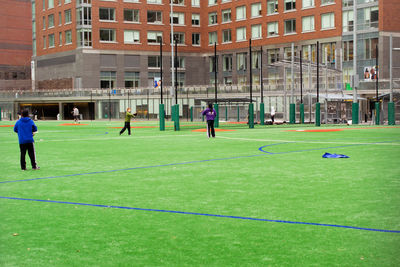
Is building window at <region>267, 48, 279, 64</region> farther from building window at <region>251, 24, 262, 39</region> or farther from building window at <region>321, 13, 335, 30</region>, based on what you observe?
building window at <region>321, 13, 335, 30</region>

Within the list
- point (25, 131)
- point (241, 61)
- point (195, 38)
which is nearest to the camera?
point (25, 131)

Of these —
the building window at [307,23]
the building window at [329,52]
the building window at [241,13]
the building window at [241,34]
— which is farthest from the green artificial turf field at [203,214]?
the building window at [241,13]

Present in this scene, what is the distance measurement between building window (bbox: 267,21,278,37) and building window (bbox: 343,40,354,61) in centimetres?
1265

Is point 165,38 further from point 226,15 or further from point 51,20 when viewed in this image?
point 51,20

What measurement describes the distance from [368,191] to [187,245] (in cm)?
520

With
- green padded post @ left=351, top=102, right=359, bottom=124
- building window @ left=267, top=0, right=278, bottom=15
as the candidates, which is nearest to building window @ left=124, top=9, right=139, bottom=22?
building window @ left=267, top=0, right=278, bottom=15

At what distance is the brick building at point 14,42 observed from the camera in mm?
111169

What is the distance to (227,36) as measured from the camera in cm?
9356

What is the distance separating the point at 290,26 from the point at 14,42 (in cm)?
5950

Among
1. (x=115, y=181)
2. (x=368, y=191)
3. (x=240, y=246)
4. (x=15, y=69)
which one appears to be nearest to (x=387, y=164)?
(x=368, y=191)

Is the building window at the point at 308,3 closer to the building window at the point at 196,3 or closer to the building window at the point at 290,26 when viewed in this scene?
the building window at the point at 290,26

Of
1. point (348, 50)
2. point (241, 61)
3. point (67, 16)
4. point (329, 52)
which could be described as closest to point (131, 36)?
point (67, 16)

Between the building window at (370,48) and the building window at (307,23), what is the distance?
979 cm

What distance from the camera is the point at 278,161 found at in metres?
17.1
